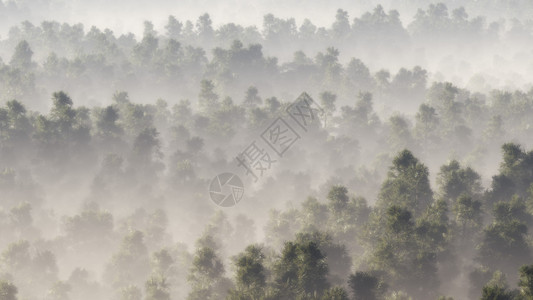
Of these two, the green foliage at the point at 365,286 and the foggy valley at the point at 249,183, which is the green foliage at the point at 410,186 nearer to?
the foggy valley at the point at 249,183

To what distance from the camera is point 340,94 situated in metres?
113

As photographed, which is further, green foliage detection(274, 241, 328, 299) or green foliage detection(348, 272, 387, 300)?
green foliage detection(348, 272, 387, 300)

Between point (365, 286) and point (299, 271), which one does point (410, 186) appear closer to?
point (365, 286)

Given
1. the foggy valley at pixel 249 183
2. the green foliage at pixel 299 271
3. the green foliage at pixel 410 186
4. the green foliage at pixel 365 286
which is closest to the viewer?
the green foliage at pixel 299 271

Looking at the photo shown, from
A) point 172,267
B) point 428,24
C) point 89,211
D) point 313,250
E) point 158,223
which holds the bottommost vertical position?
point 313,250

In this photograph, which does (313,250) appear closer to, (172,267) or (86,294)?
(172,267)

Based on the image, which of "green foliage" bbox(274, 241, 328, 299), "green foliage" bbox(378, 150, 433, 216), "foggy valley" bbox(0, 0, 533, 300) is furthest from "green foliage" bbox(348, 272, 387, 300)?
"green foliage" bbox(378, 150, 433, 216)

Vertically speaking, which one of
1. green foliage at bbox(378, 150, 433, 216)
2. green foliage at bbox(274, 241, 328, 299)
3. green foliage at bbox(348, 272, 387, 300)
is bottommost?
green foliage at bbox(348, 272, 387, 300)

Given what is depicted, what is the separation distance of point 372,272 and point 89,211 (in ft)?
145

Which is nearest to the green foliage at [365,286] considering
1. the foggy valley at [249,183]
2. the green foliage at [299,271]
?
the foggy valley at [249,183]

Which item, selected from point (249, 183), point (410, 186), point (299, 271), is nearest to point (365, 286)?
point (299, 271)

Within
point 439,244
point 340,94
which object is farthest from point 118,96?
point 439,244

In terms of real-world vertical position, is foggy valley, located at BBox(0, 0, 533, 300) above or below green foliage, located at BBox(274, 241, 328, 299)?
above

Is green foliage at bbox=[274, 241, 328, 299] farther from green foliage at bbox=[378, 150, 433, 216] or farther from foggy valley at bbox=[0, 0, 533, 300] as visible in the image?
green foliage at bbox=[378, 150, 433, 216]
